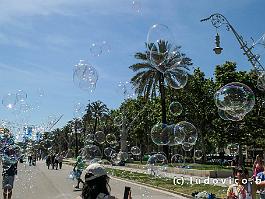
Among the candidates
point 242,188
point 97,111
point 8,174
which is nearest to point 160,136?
point 8,174

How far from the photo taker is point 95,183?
3.74 m

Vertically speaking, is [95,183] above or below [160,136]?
below

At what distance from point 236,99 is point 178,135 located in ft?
19.8

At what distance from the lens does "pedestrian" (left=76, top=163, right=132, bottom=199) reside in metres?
3.71

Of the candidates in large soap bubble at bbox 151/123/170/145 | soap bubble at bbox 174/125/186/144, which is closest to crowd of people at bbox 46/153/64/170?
large soap bubble at bbox 151/123/170/145

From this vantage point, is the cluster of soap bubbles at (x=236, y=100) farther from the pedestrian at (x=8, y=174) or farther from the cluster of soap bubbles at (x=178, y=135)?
the pedestrian at (x=8, y=174)

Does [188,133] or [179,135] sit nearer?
[179,135]

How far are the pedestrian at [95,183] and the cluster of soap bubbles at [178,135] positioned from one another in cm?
1459

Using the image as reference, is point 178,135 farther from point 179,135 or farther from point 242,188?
point 242,188

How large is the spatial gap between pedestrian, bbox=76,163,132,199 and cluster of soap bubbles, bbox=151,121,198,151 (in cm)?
1459

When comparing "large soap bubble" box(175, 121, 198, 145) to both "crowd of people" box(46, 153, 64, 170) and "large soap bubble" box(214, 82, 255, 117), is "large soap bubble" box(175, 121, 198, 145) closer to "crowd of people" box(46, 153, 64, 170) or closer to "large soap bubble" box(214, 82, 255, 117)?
"large soap bubble" box(214, 82, 255, 117)

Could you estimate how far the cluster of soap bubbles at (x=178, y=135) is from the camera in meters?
18.4

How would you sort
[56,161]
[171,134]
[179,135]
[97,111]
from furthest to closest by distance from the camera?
[97,111], [56,161], [171,134], [179,135]

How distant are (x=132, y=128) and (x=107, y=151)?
34.1 metres
